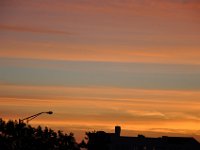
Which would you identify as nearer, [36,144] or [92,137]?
[36,144]

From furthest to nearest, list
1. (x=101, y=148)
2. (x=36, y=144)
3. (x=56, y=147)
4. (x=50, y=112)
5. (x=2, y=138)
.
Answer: (x=101, y=148) → (x=56, y=147) → (x=36, y=144) → (x=2, y=138) → (x=50, y=112)

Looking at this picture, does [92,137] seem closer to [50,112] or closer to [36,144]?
[36,144]

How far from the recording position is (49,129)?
132000mm

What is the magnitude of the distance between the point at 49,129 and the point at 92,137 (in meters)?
44.0

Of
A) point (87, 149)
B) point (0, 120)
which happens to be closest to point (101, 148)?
point (87, 149)

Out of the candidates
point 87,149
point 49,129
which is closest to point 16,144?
point 49,129

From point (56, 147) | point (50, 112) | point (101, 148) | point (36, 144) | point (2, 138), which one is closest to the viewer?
point (50, 112)

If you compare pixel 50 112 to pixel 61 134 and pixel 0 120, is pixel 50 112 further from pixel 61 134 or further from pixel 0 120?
pixel 61 134

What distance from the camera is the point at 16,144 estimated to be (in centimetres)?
11119

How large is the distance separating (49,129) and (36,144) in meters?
13.3

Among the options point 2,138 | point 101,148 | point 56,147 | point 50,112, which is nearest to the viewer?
point 50,112

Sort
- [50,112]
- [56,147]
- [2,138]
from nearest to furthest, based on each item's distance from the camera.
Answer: [50,112] < [2,138] < [56,147]

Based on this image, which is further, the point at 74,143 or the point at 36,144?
the point at 74,143

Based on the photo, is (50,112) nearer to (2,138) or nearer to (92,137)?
(2,138)
